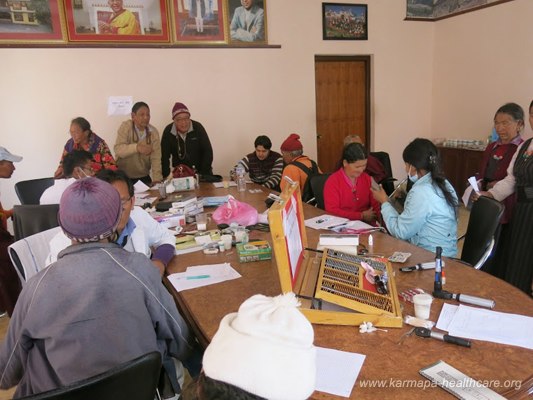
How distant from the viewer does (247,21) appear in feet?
16.2

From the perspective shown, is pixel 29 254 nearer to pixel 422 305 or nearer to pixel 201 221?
pixel 201 221

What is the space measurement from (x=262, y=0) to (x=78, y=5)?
2.14 m

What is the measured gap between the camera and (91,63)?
442 cm

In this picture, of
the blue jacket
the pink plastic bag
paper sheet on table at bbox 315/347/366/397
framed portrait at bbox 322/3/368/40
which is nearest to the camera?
paper sheet on table at bbox 315/347/366/397

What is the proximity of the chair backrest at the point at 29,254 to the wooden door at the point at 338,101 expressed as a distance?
4.43 m

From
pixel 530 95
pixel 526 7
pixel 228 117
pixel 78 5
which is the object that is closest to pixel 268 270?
pixel 228 117

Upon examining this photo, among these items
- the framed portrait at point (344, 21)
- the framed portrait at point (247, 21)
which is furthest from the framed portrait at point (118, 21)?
the framed portrait at point (344, 21)

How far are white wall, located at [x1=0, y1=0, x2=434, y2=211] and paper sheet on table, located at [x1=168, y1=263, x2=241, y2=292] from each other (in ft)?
11.3

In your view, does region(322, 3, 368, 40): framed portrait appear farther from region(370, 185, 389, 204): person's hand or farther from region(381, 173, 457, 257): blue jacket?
region(381, 173, 457, 257): blue jacket

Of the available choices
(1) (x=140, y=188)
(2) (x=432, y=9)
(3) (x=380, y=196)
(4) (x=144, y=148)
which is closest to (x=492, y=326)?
(3) (x=380, y=196)

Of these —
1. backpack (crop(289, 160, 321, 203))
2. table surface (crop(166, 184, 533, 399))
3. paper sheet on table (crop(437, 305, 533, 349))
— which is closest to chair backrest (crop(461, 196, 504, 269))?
table surface (crop(166, 184, 533, 399))

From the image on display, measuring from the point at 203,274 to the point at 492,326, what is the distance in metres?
1.09

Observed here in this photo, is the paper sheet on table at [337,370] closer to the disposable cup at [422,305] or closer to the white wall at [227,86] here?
the disposable cup at [422,305]

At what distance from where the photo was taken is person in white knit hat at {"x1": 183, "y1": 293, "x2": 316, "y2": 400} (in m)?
0.59
